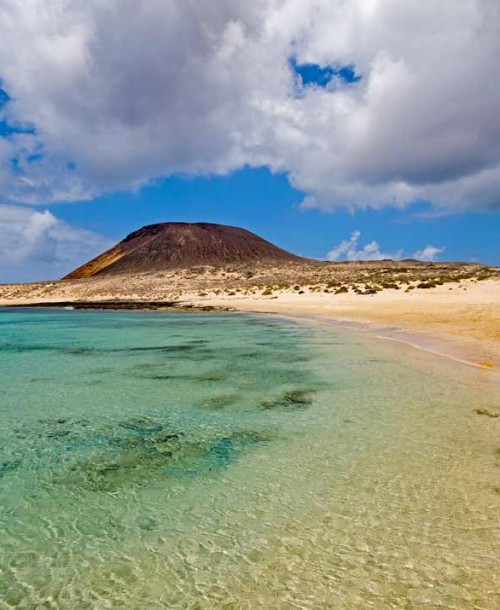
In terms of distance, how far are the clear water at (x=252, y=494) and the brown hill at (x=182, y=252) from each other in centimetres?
A: 13739

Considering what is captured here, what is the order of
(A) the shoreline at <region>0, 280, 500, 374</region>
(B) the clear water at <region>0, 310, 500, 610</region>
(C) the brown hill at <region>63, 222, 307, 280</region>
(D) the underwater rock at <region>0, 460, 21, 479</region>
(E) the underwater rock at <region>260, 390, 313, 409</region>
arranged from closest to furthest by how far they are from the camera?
1. (B) the clear water at <region>0, 310, 500, 610</region>
2. (D) the underwater rock at <region>0, 460, 21, 479</region>
3. (E) the underwater rock at <region>260, 390, 313, 409</region>
4. (A) the shoreline at <region>0, 280, 500, 374</region>
5. (C) the brown hill at <region>63, 222, 307, 280</region>

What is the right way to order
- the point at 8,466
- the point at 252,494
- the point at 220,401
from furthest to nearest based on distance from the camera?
the point at 220,401 < the point at 8,466 < the point at 252,494

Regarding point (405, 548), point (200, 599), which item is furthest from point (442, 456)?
point (200, 599)

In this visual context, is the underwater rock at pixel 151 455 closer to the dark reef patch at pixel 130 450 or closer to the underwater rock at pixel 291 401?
the dark reef patch at pixel 130 450

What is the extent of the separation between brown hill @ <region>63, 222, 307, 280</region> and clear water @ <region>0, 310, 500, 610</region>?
137m

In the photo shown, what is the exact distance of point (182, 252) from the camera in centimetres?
16600

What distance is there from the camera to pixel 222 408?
31.8 feet

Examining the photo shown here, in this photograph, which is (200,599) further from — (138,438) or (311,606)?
(138,438)

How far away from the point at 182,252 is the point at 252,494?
163746 mm

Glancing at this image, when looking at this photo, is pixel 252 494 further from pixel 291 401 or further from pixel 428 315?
pixel 428 315

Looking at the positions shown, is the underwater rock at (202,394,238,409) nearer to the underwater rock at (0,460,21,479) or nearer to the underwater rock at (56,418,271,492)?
the underwater rock at (56,418,271,492)

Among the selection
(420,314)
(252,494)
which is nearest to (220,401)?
(252,494)

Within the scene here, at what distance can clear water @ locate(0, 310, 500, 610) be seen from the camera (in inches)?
155

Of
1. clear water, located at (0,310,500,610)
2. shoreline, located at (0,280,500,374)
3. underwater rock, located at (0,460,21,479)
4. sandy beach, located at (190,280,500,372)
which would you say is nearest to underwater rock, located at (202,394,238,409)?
clear water, located at (0,310,500,610)
